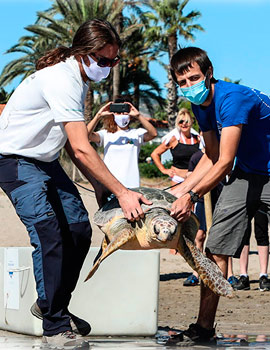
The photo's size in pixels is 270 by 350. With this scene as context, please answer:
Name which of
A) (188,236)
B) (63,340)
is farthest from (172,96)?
(63,340)

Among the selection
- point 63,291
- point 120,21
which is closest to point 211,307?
point 63,291

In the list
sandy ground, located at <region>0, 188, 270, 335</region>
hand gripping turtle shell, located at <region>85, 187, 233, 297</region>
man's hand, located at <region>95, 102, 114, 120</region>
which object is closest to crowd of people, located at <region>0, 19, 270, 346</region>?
hand gripping turtle shell, located at <region>85, 187, 233, 297</region>

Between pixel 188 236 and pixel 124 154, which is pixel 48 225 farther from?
pixel 124 154

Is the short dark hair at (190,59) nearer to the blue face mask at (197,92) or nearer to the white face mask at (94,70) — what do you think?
the blue face mask at (197,92)

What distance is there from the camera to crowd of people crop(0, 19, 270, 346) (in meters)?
3.94

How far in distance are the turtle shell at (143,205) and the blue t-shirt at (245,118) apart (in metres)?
0.58

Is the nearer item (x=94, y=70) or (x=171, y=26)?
(x=94, y=70)

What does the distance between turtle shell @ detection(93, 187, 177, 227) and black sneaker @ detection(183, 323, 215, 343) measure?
87cm

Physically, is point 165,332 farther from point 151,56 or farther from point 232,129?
point 151,56

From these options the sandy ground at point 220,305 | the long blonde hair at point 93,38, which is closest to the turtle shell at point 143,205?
the long blonde hair at point 93,38

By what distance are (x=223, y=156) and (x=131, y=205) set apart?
2.33ft

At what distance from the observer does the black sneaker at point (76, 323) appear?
428cm

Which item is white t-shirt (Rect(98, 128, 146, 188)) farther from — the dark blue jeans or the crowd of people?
the dark blue jeans

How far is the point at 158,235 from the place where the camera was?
4.11m
